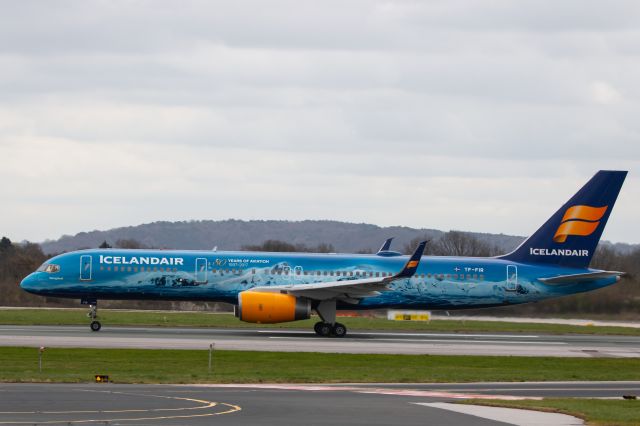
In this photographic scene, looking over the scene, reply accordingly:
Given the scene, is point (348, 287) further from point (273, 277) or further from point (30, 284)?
point (30, 284)

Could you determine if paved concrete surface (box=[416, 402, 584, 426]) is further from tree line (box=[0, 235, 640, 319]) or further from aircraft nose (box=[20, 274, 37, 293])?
tree line (box=[0, 235, 640, 319])

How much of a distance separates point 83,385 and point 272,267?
23675mm

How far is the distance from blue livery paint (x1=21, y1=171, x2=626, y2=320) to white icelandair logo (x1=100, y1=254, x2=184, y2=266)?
0.05m

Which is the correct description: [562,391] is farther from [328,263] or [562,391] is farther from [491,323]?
[491,323]

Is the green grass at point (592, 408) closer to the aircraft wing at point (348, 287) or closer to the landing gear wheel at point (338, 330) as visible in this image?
the aircraft wing at point (348, 287)

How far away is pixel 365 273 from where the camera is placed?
51844mm

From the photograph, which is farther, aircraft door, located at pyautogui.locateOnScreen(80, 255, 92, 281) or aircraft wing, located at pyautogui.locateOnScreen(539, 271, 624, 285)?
aircraft wing, located at pyautogui.locateOnScreen(539, 271, 624, 285)

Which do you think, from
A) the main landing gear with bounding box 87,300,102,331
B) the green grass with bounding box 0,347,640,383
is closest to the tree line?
the main landing gear with bounding box 87,300,102,331

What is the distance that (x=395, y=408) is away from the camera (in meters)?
24.0

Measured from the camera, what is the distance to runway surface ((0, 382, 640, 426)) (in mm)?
21156

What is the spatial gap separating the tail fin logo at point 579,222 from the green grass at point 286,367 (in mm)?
13441

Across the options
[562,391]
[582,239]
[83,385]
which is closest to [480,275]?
[582,239]

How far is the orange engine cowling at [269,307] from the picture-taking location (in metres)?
48.4

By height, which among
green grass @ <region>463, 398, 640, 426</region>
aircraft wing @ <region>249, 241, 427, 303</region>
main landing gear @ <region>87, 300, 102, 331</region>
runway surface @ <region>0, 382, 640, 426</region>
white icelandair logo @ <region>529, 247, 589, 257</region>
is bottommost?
green grass @ <region>463, 398, 640, 426</region>
